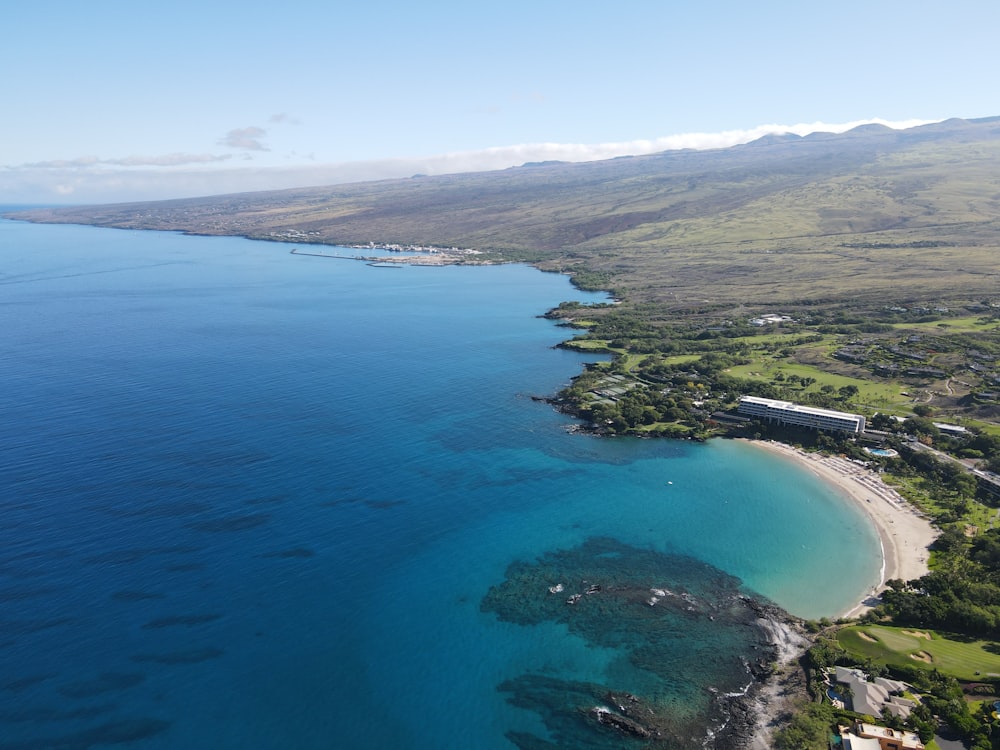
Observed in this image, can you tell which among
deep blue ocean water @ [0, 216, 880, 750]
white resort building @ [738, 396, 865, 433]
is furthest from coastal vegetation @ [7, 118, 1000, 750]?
deep blue ocean water @ [0, 216, 880, 750]

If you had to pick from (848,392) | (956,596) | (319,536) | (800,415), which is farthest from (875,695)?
(848,392)

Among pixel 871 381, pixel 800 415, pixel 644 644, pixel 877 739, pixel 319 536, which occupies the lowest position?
pixel 644 644

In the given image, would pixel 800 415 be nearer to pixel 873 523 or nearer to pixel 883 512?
pixel 883 512

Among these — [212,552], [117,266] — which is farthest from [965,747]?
[117,266]

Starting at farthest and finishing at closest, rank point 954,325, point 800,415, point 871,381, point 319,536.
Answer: point 954,325 → point 871,381 → point 800,415 → point 319,536

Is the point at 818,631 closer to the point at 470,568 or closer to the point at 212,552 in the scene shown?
the point at 470,568

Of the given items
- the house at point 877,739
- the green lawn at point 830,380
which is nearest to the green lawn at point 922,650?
the house at point 877,739
